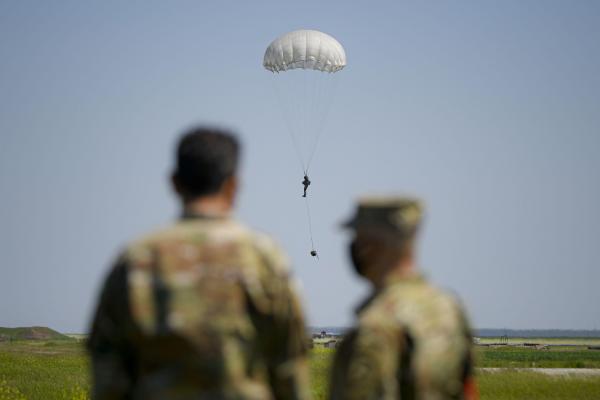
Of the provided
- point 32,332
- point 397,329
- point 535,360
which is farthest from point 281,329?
point 32,332

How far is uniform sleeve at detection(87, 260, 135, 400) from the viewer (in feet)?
13.9

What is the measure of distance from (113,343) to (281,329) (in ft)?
2.30

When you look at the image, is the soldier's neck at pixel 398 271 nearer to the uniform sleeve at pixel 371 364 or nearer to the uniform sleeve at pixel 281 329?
the uniform sleeve at pixel 371 364

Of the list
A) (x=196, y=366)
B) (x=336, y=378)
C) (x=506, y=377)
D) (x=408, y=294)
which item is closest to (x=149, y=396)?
(x=196, y=366)

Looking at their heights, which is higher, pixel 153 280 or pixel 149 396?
pixel 153 280

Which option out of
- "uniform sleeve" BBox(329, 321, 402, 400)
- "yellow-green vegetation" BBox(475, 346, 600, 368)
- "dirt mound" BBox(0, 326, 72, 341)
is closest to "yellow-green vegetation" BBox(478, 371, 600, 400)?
"uniform sleeve" BBox(329, 321, 402, 400)

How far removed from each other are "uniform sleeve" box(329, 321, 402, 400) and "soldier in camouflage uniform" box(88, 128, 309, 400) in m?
0.24

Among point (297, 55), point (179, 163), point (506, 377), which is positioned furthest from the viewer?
point (297, 55)

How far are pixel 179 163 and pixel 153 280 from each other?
0.53m

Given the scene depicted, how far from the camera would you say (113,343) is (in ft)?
14.0

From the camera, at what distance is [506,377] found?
90.0 ft

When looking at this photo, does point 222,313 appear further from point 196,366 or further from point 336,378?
point 336,378

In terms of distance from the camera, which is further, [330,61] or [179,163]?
[330,61]

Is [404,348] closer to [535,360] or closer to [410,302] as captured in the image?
[410,302]
